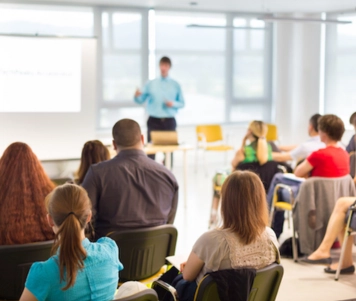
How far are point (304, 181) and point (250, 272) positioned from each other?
2.82 meters

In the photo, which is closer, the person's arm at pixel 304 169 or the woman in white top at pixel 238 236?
→ the woman in white top at pixel 238 236

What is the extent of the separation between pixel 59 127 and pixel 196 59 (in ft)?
15.7

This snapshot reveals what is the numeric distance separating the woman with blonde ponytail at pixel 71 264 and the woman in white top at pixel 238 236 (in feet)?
1.73

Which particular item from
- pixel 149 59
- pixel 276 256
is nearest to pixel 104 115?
pixel 149 59

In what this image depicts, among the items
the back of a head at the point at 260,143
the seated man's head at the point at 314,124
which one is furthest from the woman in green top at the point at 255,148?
the seated man's head at the point at 314,124

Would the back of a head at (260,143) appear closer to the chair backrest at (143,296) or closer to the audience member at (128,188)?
the audience member at (128,188)

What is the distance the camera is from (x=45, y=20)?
10.2 m

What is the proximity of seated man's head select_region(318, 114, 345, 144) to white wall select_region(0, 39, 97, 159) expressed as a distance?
3.19 metres

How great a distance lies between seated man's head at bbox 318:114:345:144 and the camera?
5332mm

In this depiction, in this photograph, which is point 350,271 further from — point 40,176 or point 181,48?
point 181,48

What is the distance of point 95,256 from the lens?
2.43m

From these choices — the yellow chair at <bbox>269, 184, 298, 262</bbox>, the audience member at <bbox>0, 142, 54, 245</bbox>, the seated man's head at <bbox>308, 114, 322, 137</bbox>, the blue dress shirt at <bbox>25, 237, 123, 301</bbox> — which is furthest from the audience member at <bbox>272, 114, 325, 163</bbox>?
the blue dress shirt at <bbox>25, 237, 123, 301</bbox>

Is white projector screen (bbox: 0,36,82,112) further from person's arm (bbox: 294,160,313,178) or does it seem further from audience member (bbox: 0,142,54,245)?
audience member (bbox: 0,142,54,245)

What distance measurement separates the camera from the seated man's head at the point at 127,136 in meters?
3.95
